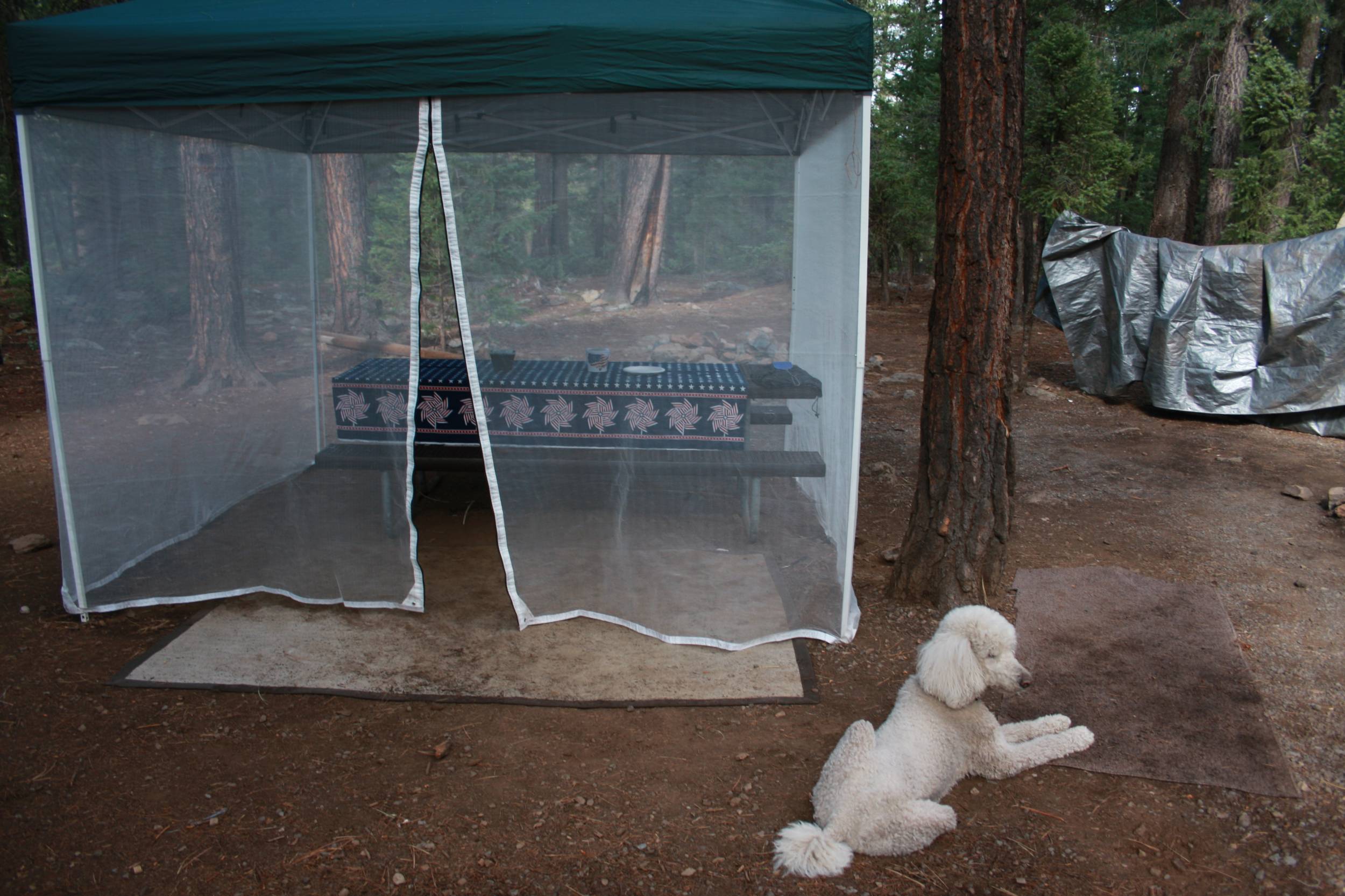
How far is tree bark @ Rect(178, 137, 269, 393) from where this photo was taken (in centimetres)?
385

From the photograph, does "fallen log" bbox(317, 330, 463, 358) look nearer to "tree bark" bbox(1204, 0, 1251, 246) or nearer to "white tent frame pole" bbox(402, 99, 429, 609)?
"white tent frame pole" bbox(402, 99, 429, 609)

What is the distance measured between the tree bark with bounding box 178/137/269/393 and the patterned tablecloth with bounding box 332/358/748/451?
520mm

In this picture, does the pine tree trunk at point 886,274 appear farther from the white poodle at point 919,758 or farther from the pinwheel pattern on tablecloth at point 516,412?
the white poodle at point 919,758

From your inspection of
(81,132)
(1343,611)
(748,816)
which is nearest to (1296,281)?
(1343,611)

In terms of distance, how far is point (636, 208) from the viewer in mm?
3385

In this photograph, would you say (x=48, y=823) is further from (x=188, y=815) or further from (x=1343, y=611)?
(x=1343, y=611)

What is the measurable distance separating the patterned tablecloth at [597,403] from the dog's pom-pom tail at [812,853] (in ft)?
5.65

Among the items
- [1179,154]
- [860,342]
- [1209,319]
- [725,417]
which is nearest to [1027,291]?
[1209,319]

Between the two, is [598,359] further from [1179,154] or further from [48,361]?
[1179,154]

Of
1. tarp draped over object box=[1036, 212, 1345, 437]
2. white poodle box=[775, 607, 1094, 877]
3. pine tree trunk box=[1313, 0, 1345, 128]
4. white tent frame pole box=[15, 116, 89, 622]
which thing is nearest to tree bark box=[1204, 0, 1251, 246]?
pine tree trunk box=[1313, 0, 1345, 128]

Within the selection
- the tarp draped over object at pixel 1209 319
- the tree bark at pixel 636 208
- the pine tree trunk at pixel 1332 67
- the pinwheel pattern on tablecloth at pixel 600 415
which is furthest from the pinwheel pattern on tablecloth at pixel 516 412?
the pine tree trunk at pixel 1332 67

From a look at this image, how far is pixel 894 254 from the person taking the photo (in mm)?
17453

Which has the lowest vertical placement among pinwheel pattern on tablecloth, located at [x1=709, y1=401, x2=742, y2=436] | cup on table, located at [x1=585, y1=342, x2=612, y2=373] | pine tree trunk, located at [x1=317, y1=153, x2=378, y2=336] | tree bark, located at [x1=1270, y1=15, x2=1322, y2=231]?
pinwheel pattern on tablecloth, located at [x1=709, y1=401, x2=742, y2=436]

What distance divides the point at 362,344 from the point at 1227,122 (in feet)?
33.8
